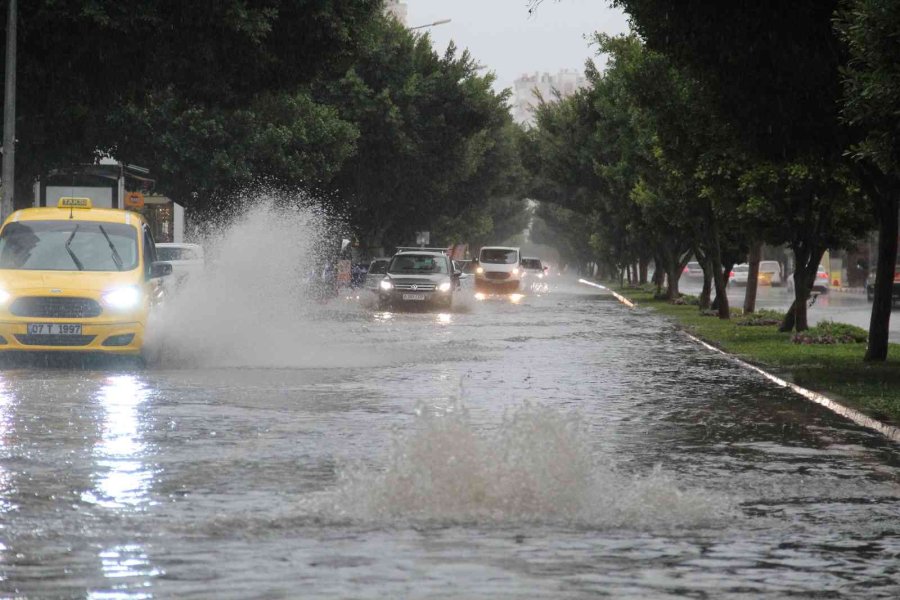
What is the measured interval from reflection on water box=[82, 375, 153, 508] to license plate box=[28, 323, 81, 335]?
8.57 ft

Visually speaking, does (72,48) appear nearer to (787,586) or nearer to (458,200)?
(787,586)

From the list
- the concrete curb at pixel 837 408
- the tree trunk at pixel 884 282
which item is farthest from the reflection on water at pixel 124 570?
the tree trunk at pixel 884 282

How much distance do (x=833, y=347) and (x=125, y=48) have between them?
12.2 metres

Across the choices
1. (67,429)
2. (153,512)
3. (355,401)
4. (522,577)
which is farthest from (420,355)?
(522,577)

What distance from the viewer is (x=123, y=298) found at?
845 inches

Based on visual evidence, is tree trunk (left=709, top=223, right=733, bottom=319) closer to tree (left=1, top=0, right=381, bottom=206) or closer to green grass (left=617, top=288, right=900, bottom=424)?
green grass (left=617, top=288, right=900, bottom=424)

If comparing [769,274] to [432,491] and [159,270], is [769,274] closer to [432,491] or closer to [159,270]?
[159,270]

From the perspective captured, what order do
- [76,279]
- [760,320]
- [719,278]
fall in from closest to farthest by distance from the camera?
[76,279] < [760,320] < [719,278]

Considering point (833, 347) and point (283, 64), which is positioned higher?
point (283, 64)

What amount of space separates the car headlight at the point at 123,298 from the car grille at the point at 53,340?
1.84ft

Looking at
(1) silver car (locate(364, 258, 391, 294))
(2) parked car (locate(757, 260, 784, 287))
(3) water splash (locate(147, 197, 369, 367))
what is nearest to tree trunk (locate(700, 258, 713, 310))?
(1) silver car (locate(364, 258, 391, 294))

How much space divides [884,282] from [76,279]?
10998 millimetres

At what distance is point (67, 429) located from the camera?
14094 mm

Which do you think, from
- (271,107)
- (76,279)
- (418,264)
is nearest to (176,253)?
(418,264)
